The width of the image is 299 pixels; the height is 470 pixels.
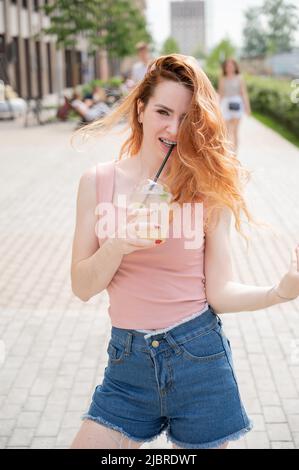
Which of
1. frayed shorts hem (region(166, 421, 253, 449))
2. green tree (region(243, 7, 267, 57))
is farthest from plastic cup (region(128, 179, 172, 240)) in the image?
green tree (region(243, 7, 267, 57))

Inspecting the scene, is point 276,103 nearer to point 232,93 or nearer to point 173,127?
point 232,93

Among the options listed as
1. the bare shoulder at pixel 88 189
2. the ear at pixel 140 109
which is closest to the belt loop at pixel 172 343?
the bare shoulder at pixel 88 189

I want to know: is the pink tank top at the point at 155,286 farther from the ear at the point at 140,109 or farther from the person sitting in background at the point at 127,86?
the person sitting in background at the point at 127,86

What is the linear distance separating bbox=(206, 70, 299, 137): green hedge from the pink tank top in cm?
1324

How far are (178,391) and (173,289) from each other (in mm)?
303

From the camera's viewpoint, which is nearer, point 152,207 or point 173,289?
point 152,207

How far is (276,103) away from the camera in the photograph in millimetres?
24062

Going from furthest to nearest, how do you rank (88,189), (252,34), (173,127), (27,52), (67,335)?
(252,34)
(27,52)
(67,335)
(88,189)
(173,127)

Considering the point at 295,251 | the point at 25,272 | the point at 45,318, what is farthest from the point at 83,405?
the point at 25,272
